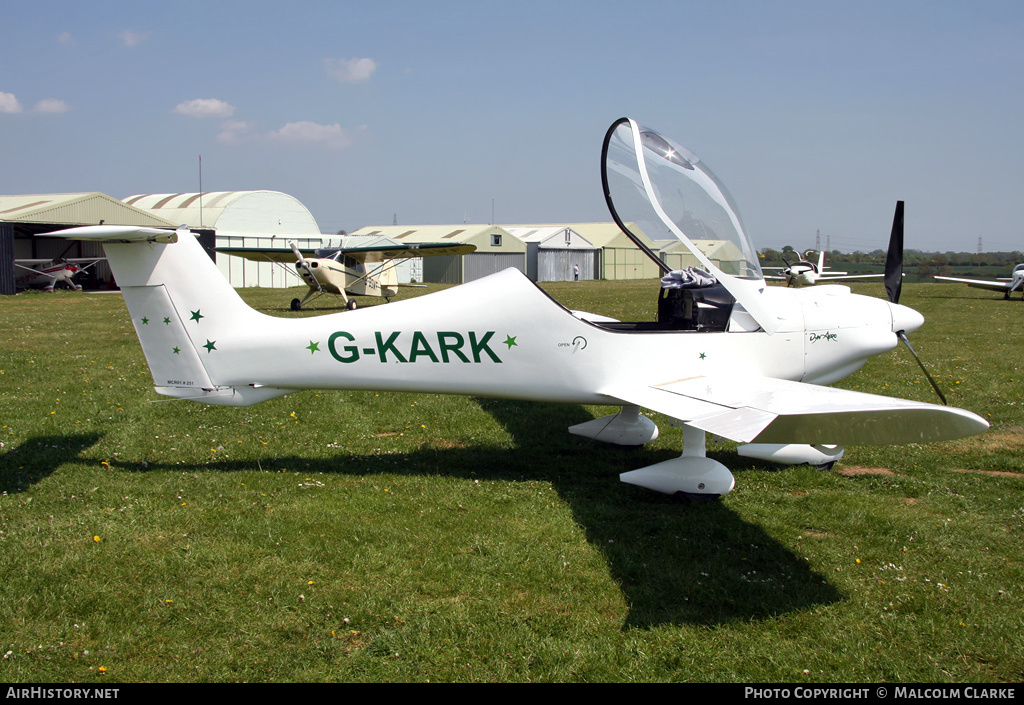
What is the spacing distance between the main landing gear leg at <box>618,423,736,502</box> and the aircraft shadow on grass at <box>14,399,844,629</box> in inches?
4.8

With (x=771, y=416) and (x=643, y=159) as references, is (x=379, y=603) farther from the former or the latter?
(x=643, y=159)

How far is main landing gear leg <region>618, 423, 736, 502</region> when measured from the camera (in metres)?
5.33

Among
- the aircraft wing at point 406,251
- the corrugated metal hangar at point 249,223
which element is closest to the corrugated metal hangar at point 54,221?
the corrugated metal hangar at point 249,223

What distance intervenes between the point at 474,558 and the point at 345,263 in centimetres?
2296

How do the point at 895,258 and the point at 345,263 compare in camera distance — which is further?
the point at 345,263

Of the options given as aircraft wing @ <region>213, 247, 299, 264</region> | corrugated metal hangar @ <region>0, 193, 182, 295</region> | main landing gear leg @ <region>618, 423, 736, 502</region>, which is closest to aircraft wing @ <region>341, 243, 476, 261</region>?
aircraft wing @ <region>213, 247, 299, 264</region>

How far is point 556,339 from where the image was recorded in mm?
5742

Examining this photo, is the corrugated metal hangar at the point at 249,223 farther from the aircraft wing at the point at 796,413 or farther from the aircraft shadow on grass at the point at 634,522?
the aircraft wing at the point at 796,413

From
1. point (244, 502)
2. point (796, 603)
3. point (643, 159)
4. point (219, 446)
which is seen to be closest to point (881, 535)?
point (796, 603)

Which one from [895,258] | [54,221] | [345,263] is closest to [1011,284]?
[345,263]

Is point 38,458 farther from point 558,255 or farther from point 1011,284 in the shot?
point 558,255

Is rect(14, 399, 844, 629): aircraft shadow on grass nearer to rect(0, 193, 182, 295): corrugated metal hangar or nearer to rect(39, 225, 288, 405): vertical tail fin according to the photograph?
rect(39, 225, 288, 405): vertical tail fin

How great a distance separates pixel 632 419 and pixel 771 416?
2823 mm

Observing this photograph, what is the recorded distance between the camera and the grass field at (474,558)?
3404mm
